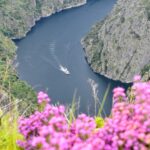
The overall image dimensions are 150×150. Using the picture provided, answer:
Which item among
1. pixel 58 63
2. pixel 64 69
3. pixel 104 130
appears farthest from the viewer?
pixel 58 63

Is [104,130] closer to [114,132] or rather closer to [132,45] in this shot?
[114,132]

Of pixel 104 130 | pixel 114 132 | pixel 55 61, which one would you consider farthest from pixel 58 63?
pixel 114 132

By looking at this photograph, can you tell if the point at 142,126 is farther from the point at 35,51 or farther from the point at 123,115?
the point at 35,51

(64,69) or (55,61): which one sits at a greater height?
(64,69)

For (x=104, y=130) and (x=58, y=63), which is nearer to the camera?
(x=104, y=130)

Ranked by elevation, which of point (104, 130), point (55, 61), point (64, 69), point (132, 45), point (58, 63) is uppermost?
point (104, 130)

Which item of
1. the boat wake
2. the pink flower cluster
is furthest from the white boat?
the pink flower cluster

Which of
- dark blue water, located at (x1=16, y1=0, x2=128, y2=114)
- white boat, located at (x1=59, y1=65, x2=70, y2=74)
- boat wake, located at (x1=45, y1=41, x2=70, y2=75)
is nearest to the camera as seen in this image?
dark blue water, located at (x1=16, y1=0, x2=128, y2=114)

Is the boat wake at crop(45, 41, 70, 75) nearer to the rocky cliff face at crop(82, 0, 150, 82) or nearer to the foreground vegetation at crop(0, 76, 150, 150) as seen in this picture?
the rocky cliff face at crop(82, 0, 150, 82)

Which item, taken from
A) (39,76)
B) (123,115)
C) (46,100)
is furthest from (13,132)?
(39,76)

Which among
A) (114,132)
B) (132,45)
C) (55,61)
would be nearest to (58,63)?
(55,61)

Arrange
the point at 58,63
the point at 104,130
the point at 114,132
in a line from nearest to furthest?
the point at 114,132 → the point at 104,130 → the point at 58,63

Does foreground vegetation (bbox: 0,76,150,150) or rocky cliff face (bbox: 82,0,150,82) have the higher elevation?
foreground vegetation (bbox: 0,76,150,150)
